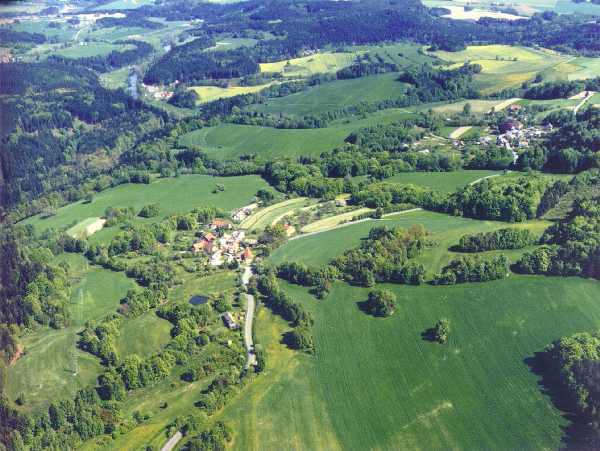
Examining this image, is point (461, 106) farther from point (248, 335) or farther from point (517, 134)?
point (248, 335)

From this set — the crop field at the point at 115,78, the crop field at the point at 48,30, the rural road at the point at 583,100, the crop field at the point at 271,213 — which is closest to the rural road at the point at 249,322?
the crop field at the point at 271,213

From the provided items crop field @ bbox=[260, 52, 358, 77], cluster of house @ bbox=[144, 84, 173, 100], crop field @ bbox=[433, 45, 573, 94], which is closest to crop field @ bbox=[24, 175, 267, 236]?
cluster of house @ bbox=[144, 84, 173, 100]

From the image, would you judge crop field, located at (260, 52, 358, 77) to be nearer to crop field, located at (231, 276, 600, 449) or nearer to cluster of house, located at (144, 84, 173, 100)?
cluster of house, located at (144, 84, 173, 100)

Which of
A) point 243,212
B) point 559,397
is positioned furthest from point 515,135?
point 559,397

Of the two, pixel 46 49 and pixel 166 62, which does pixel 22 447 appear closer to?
pixel 166 62

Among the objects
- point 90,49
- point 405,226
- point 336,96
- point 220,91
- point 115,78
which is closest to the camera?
point 405,226
